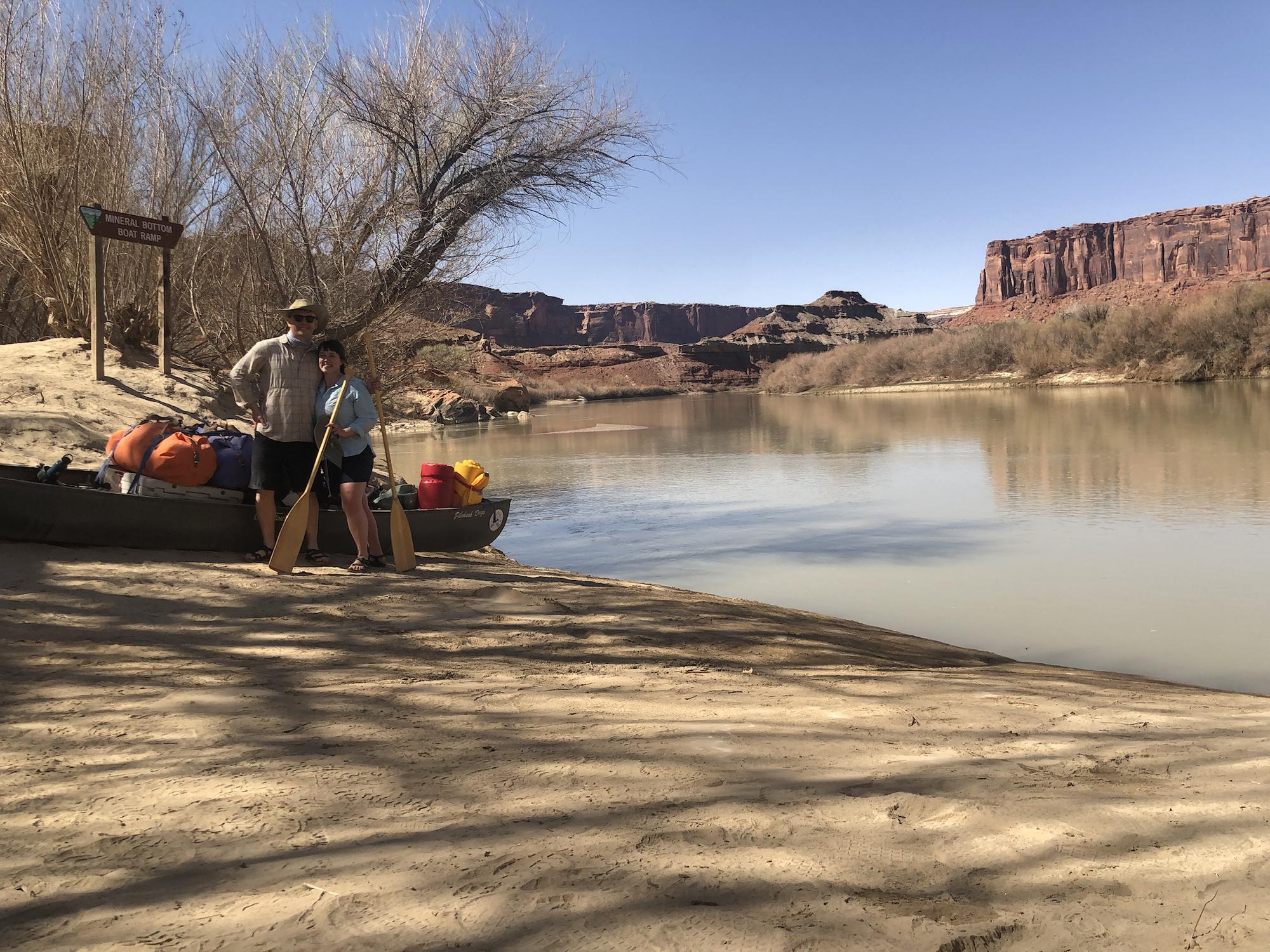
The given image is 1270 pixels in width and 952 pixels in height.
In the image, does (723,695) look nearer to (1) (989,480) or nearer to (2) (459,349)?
(1) (989,480)

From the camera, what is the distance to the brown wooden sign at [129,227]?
816 cm

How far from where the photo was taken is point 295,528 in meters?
5.34

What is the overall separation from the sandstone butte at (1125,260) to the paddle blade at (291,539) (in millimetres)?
117332

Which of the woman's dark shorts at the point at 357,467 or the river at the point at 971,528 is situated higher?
the woman's dark shorts at the point at 357,467

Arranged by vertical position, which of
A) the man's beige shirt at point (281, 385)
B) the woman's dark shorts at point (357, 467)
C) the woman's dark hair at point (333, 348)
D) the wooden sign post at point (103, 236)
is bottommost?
the woman's dark shorts at point (357, 467)

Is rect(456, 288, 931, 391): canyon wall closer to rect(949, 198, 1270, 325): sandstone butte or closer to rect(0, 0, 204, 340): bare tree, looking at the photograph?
rect(949, 198, 1270, 325): sandstone butte

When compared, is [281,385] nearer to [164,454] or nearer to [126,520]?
[164,454]

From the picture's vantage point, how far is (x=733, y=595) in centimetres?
748

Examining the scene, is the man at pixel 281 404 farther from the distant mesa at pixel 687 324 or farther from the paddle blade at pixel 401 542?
the distant mesa at pixel 687 324

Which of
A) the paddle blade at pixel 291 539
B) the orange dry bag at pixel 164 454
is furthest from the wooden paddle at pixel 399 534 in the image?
the orange dry bag at pixel 164 454

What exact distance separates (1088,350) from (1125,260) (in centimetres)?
8914

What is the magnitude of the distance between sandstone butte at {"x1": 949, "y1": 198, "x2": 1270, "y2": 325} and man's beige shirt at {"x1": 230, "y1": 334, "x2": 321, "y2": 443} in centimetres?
11721

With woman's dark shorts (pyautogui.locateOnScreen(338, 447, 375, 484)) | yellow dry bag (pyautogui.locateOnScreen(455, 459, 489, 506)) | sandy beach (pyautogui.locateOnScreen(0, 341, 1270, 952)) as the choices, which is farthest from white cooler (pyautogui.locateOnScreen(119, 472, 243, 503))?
yellow dry bag (pyautogui.locateOnScreen(455, 459, 489, 506))

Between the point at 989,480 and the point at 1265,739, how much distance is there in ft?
36.1
